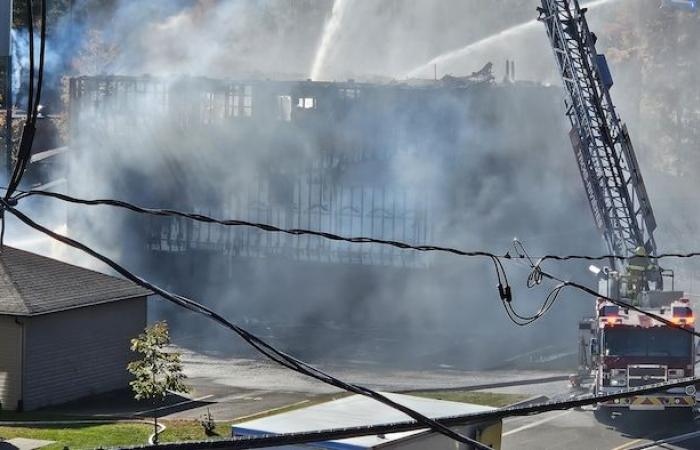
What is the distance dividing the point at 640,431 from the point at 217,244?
22677 millimetres

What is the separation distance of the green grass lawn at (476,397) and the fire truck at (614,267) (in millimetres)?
3050

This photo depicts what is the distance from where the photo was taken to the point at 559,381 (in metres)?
29.3

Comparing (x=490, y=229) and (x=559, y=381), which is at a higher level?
(x=490, y=229)

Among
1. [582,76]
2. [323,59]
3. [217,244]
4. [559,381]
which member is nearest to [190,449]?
[582,76]

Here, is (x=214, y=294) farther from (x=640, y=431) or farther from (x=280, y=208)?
(x=640, y=431)

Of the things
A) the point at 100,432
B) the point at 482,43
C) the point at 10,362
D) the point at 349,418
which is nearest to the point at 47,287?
the point at 10,362

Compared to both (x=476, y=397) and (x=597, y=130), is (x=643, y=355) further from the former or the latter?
(x=597, y=130)

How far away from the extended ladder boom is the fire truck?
2 cm

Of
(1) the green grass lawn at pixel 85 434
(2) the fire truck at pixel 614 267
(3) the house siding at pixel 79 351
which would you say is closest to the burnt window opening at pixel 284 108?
(3) the house siding at pixel 79 351

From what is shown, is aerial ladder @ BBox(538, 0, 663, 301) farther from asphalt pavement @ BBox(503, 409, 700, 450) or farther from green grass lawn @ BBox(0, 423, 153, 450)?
green grass lawn @ BBox(0, 423, 153, 450)

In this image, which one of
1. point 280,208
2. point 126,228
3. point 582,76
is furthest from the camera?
point 126,228

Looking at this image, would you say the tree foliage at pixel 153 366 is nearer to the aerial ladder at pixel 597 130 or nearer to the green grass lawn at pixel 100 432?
the green grass lawn at pixel 100 432

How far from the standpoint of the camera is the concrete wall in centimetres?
2536

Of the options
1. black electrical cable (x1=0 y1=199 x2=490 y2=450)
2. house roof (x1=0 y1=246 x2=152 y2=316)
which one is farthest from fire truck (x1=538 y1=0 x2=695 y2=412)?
black electrical cable (x1=0 y1=199 x2=490 y2=450)
